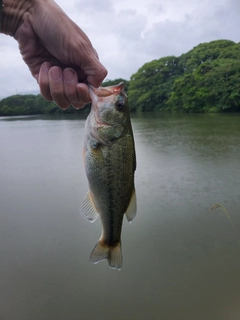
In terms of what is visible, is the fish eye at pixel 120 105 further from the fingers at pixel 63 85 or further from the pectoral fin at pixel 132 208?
the pectoral fin at pixel 132 208

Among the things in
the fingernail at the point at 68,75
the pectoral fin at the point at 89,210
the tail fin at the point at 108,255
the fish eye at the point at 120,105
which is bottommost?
the tail fin at the point at 108,255

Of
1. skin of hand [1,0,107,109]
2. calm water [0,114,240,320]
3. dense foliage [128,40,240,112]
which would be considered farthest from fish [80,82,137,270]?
dense foliage [128,40,240,112]

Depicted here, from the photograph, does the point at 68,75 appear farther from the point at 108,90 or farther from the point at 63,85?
the point at 108,90

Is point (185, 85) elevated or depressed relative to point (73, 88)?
elevated

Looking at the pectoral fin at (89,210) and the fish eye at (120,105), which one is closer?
the fish eye at (120,105)

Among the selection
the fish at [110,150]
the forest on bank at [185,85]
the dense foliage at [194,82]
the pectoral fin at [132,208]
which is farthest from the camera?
the forest on bank at [185,85]

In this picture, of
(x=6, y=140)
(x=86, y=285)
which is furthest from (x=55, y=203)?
(x=6, y=140)

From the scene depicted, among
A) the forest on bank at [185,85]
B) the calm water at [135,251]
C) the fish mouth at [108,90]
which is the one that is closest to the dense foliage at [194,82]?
the forest on bank at [185,85]

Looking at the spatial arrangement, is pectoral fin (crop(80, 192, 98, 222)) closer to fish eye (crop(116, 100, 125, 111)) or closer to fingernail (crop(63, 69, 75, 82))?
fish eye (crop(116, 100, 125, 111))

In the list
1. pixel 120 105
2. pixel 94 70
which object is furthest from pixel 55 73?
pixel 120 105
